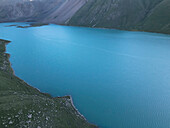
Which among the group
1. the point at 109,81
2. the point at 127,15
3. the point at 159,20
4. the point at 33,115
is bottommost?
the point at 109,81

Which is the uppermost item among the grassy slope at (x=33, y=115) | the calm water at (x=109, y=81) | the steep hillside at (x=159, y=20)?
the steep hillside at (x=159, y=20)

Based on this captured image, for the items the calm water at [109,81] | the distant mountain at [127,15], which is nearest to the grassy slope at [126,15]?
the distant mountain at [127,15]

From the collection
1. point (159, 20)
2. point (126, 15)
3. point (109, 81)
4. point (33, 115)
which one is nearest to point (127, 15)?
point (126, 15)

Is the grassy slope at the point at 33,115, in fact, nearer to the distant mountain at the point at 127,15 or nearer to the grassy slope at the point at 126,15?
the distant mountain at the point at 127,15

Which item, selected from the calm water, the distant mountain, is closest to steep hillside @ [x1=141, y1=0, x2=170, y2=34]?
the distant mountain

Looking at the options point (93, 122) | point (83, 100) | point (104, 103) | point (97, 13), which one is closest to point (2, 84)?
point (83, 100)

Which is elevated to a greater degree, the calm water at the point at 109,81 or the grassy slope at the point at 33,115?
the grassy slope at the point at 33,115

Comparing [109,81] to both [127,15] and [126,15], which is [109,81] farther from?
[126,15]

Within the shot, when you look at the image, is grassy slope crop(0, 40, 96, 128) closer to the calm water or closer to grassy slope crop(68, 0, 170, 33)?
the calm water

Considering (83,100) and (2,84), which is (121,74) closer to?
(83,100)
